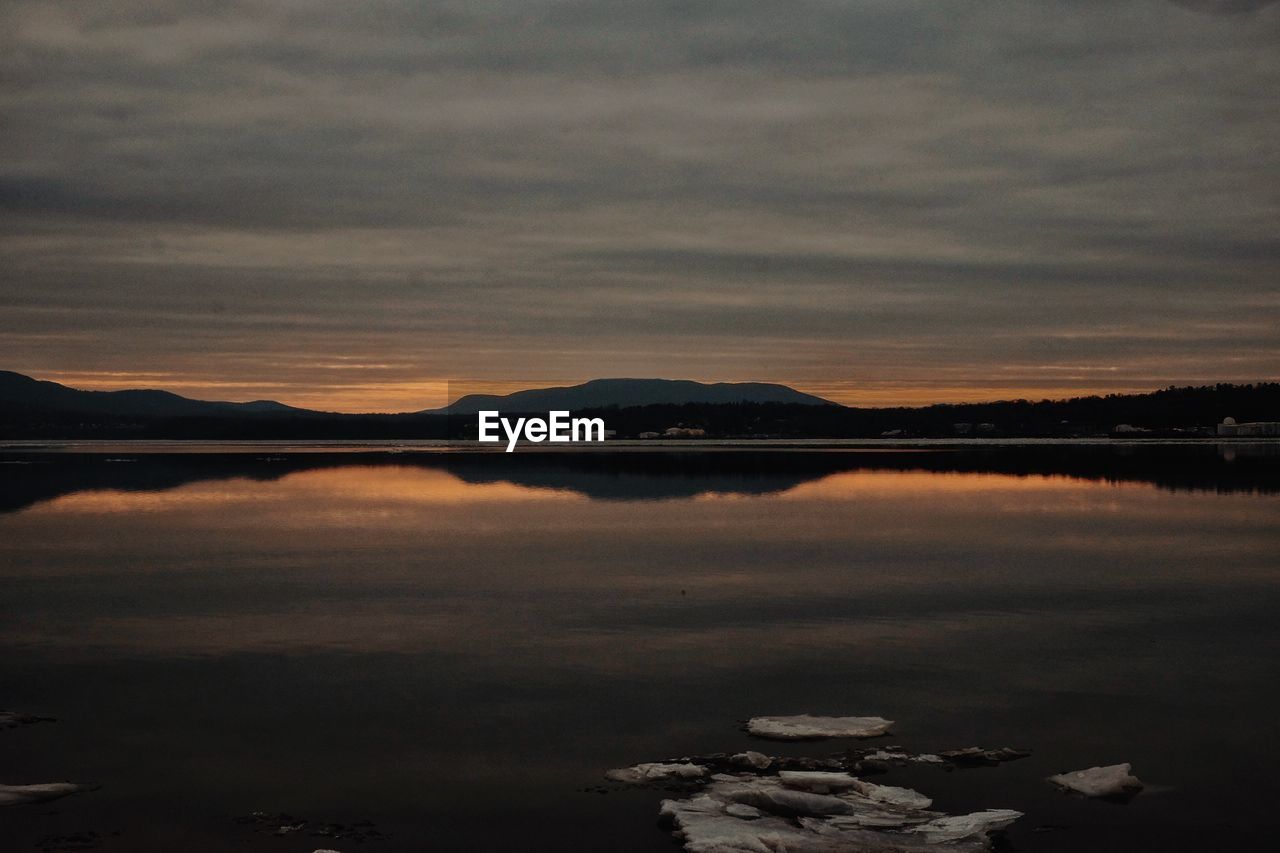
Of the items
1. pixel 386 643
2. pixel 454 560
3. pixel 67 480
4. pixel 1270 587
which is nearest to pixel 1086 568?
pixel 1270 587

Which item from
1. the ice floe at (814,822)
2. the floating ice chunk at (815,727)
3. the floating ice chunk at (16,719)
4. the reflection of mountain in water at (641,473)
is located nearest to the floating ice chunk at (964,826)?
the ice floe at (814,822)

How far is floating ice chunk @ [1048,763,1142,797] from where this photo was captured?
11.4 m

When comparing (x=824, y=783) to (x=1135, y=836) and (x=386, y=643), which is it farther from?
(x=386, y=643)

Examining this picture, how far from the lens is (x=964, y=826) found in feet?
33.6

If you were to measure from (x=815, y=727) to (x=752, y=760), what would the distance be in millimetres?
1509

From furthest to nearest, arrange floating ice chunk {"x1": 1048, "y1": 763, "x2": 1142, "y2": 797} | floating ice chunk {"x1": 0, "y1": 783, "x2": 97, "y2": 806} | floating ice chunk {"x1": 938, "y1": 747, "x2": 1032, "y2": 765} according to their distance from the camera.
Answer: floating ice chunk {"x1": 938, "y1": 747, "x2": 1032, "y2": 765} → floating ice chunk {"x1": 1048, "y1": 763, "x2": 1142, "y2": 797} → floating ice chunk {"x1": 0, "y1": 783, "x2": 97, "y2": 806}

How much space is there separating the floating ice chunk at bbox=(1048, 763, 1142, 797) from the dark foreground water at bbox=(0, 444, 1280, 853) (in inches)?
6.5

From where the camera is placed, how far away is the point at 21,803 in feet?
35.9

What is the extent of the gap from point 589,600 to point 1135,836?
1280cm

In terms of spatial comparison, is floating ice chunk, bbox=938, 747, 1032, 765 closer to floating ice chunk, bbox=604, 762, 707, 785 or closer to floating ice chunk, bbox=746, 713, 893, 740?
floating ice chunk, bbox=746, 713, 893, 740

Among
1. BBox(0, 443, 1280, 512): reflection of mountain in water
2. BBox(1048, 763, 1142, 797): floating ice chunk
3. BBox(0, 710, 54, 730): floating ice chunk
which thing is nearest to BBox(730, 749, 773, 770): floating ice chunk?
BBox(1048, 763, 1142, 797): floating ice chunk

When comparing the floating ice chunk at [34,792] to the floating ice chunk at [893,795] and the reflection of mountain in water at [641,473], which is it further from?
the reflection of mountain in water at [641,473]

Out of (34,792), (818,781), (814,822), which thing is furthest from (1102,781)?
(34,792)

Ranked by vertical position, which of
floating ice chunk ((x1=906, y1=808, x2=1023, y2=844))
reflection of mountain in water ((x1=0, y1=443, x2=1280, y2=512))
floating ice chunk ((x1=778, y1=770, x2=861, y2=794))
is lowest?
floating ice chunk ((x1=906, y1=808, x2=1023, y2=844))
